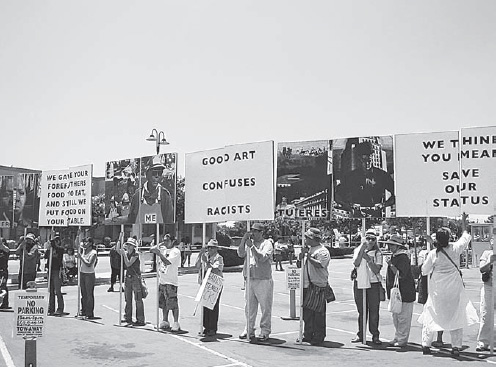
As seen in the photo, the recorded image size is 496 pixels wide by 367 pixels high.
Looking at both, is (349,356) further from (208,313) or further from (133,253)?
(133,253)

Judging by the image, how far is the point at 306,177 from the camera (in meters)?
10.4

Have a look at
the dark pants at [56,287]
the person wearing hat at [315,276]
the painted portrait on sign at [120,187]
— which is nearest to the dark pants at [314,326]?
the person wearing hat at [315,276]

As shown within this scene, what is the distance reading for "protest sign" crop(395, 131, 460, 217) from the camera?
31.7 ft

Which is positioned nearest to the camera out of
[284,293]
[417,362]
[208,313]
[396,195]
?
[417,362]

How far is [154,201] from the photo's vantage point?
1257cm

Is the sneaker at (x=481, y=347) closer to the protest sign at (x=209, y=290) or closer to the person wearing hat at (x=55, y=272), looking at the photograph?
the protest sign at (x=209, y=290)

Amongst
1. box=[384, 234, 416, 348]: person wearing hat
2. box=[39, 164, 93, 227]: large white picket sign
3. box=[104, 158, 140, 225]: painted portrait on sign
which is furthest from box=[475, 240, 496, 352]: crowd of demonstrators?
box=[39, 164, 93, 227]: large white picket sign

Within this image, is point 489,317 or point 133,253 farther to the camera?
point 133,253

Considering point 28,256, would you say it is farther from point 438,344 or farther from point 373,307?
point 438,344

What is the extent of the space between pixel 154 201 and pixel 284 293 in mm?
8543

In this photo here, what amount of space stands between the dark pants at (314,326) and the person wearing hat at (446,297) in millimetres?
1795

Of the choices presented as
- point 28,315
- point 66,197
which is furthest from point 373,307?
point 66,197

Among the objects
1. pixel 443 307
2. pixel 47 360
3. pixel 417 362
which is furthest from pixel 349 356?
pixel 47 360

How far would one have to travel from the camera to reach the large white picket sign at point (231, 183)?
418 inches
